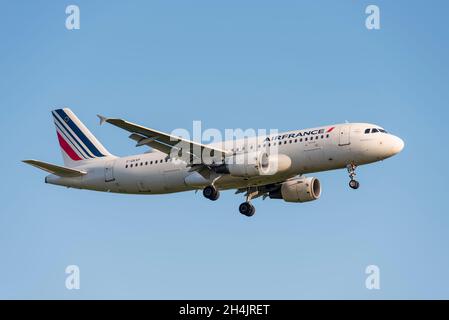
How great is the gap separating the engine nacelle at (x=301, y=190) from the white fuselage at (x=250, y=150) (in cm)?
336

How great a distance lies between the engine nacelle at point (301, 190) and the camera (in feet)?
209

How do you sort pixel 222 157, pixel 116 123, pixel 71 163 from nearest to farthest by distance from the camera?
1. pixel 116 123
2. pixel 222 157
3. pixel 71 163

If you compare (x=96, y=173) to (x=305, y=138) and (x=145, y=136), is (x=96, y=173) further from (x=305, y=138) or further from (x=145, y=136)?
(x=305, y=138)

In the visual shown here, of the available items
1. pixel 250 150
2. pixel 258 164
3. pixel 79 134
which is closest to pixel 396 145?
pixel 258 164

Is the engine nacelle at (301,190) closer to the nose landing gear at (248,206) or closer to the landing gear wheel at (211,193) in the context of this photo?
the nose landing gear at (248,206)

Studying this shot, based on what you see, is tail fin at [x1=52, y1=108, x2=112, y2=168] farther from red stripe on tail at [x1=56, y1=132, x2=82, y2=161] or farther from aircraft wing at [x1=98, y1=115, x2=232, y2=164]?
aircraft wing at [x1=98, y1=115, x2=232, y2=164]

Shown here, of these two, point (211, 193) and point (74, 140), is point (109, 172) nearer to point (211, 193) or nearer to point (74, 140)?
point (74, 140)

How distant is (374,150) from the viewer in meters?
57.2

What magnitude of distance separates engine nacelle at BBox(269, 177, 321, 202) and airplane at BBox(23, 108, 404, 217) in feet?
0.22

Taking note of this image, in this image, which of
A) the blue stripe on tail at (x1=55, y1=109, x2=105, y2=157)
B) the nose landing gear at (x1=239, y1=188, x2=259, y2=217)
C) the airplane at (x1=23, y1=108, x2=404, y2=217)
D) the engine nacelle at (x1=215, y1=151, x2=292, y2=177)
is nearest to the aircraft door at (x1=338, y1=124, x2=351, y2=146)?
the airplane at (x1=23, y1=108, x2=404, y2=217)

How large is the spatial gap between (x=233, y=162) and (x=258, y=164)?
1.78 m

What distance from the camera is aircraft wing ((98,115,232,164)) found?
2245 inches

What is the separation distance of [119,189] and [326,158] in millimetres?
15558

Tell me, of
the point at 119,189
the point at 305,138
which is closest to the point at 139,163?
the point at 119,189
